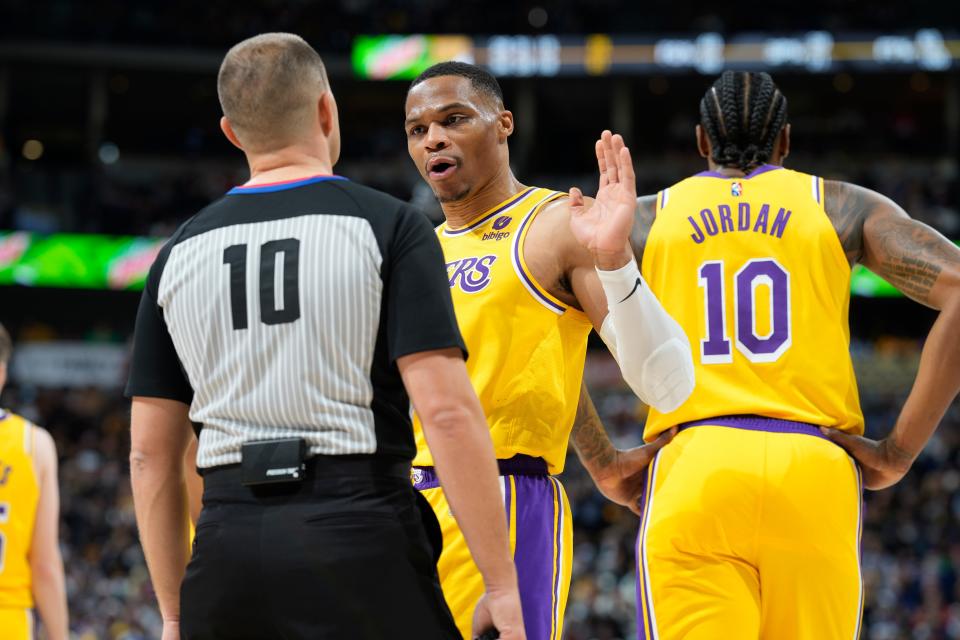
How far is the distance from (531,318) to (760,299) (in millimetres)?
751

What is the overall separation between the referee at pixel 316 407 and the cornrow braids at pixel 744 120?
5.50ft

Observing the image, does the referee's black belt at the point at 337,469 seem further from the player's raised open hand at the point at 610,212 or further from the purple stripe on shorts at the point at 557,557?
the purple stripe on shorts at the point at 557,557

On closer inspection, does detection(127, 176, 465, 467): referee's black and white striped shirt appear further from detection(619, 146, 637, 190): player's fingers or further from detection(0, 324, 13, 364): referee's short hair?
detection(0, 324, 13, 364): referee's short hair

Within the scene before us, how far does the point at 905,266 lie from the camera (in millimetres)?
3934

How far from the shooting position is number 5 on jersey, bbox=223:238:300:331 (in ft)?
9.00

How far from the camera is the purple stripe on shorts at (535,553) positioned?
3.81 m

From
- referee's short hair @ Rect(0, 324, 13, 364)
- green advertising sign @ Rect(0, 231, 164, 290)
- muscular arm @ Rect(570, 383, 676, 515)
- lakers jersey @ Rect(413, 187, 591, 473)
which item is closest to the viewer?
lakers jersey @ Rect(413, 187, 591, 473)

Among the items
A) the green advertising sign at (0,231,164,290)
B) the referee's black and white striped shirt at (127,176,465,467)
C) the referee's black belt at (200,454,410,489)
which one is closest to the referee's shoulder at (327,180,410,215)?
the referee's black and white striped shirt at (127,176,465,467)

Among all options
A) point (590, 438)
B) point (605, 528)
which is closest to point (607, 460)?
point (590, 438)

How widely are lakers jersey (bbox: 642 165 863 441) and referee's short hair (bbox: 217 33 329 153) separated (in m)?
1.51

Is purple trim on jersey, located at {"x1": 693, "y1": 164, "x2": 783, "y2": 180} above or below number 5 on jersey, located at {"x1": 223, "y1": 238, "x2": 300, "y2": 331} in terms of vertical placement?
above

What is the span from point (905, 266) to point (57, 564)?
4.45 m

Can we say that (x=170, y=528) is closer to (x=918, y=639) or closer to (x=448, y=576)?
(x=448, y=576)

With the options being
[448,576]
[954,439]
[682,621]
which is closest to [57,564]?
[448,576]
